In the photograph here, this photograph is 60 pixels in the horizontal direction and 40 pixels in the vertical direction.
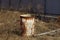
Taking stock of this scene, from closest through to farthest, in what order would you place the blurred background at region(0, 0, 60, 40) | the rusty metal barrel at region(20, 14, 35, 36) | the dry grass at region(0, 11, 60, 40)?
the dry grass at region(0, 11, 60, 40), the rusty metal barrel at region(20, 14, 35, 36), the blurred background at region(0, 0, 60, 40)

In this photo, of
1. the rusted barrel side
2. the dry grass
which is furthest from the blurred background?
the rusted barrel side

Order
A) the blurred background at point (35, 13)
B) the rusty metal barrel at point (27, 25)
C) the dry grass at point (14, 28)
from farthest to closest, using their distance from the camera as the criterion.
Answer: the blurred background at point (35, 13) → the rusty metal barrel at point (27, 25) → the dry grass at point (14, 28)

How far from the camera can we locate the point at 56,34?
7.64 metres

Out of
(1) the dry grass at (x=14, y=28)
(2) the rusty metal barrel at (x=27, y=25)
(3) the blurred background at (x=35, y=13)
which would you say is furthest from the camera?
(3) the blurred background at (x=35, y=13)

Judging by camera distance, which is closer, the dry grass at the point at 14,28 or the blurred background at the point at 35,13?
→ the dry grass at the point at 14,28

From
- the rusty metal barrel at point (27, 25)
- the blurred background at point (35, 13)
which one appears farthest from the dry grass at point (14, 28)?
the rusty metal barrel at point (27, 25)

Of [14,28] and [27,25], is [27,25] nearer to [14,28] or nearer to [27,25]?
[27,25]

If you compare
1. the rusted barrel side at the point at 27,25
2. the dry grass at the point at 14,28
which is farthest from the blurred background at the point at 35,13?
the rusted barrel side at the point at 27,25

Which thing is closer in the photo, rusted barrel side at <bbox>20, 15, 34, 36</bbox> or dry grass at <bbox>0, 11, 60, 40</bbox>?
dry grass at <bbox>0, 11, 60, 40</bbox>

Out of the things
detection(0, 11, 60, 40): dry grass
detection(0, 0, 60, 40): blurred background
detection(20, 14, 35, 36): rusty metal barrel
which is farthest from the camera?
detection(0, 0, 60, 40): blurred background

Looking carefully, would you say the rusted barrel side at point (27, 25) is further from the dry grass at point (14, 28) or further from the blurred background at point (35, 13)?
the blurred background at point (35, 13)

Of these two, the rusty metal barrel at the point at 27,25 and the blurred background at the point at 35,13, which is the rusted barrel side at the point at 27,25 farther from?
the blurred background at the point at 35,13

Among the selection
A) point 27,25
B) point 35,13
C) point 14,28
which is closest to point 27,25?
point 27,25

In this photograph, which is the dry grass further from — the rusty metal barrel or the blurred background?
the rusty metal barrel
